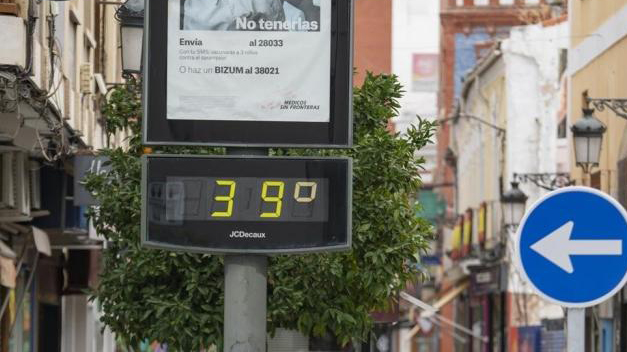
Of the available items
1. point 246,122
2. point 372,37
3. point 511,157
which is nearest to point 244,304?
point 246,122

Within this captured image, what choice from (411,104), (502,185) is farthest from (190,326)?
(411,104)

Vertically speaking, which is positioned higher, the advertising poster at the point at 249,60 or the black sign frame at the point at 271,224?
the advertising poster at the point at 249,60

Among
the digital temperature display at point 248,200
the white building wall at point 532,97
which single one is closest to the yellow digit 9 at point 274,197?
the digital temperature display at point 248,200

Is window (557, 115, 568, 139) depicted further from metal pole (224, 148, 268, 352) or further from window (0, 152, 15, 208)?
metal pole (224, 148, 268, 352)

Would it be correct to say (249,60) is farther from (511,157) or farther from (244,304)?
(511,157)

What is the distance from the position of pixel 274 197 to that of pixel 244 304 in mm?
587

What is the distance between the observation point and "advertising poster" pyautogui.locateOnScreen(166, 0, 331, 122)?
9438mm

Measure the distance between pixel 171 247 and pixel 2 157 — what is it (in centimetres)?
970

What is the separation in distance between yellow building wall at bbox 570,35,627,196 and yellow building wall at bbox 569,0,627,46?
22.3 inches

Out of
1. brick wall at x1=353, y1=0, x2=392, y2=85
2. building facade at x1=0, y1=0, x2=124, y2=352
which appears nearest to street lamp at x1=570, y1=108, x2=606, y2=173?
building facade at x1=0, y1=0, x2=124, y2=352

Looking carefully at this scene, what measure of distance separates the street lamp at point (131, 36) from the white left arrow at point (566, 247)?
276 inches

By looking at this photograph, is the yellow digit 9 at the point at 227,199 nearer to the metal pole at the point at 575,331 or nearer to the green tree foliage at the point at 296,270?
the metal pole at the point at 575,331

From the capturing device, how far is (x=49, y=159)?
16672 mm

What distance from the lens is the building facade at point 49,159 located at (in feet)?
47.5
